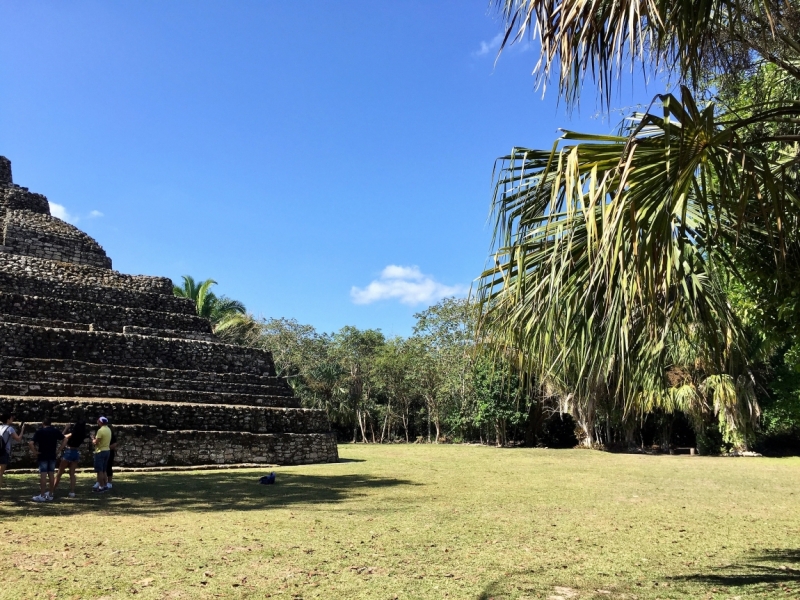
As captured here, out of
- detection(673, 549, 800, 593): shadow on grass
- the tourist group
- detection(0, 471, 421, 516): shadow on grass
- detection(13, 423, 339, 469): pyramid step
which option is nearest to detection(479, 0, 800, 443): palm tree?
detection(673, 549, 800, 593): shadow on grass

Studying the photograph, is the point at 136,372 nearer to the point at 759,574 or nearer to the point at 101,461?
the point at 101,461

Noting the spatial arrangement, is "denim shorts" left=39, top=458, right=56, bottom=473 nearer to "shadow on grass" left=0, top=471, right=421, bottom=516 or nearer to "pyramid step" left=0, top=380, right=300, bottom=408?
"shadow on grass" left=0, top=471, right=421, bottom=516

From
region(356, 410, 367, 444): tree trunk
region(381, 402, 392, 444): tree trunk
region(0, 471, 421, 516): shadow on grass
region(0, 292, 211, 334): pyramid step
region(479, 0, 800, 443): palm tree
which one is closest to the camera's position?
region(479, 0, 800, 443): palm tree

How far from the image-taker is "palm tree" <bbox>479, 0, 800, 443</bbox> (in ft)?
10.4

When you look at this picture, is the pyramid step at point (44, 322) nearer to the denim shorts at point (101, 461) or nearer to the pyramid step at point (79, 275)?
the pyramid step at point (79, 275)

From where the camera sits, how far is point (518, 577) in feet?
15.3

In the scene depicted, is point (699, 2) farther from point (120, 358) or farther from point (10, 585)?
point (120, 358)

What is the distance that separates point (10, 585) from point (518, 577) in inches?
139

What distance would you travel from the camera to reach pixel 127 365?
48.9 feet

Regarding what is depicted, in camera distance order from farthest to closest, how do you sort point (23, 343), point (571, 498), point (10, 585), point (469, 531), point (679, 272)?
point (23, 343), point (571, 498), point (469, 531), point (10, 585), point (679, 272)

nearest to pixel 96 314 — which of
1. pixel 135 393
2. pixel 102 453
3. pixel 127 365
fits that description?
pixel 127 365

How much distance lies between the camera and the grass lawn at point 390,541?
4.29 metres

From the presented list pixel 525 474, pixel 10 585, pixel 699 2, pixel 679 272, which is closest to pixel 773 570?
pixel 679 272

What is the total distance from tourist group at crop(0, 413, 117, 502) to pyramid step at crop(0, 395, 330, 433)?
3.25 meters
